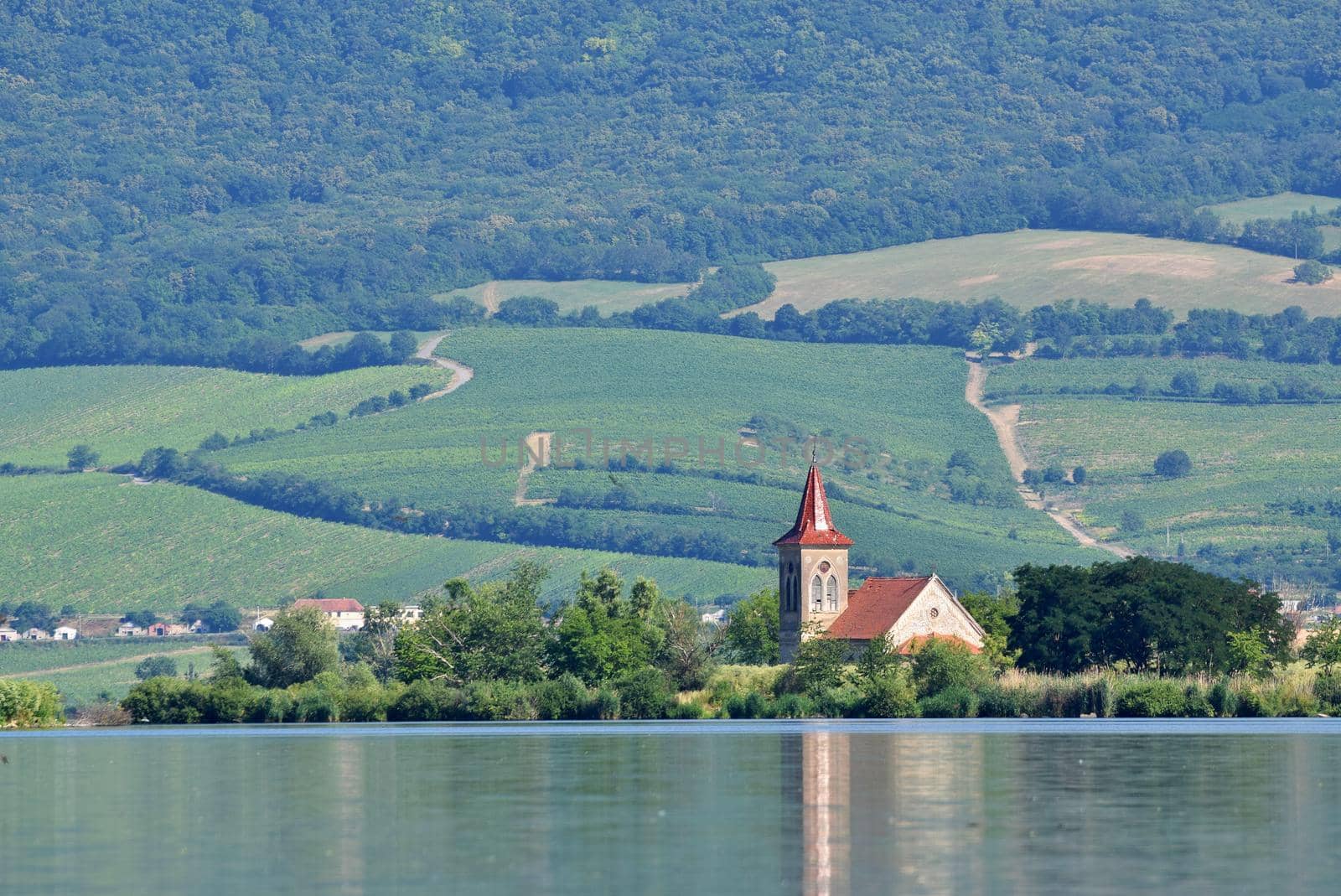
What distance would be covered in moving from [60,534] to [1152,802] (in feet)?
495

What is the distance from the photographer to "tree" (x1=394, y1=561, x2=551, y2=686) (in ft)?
289

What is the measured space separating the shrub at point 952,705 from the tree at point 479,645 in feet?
49.2

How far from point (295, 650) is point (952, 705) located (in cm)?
2622

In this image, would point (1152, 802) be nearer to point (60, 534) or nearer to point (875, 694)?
point (875, 694)

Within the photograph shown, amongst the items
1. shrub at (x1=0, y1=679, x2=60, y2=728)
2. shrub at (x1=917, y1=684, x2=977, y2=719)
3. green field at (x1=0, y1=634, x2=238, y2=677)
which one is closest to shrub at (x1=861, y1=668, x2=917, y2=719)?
shrub at (x1=917, y1=684, x2=977, y2=719)

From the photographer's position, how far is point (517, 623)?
8881 cm

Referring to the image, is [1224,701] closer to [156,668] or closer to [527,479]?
[156,668]

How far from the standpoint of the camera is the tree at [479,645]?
88000mm

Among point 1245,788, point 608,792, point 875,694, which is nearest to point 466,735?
point 875,694

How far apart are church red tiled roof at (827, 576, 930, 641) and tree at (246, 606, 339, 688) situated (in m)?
21.8

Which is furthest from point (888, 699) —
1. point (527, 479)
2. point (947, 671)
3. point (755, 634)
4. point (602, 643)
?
point (527, 479)

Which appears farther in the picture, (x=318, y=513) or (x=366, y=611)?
(x=318, y=513)

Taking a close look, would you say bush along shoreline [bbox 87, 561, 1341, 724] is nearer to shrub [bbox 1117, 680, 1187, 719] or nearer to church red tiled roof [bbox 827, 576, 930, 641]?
shrub [bbox 1117, 680, 1187, 719]

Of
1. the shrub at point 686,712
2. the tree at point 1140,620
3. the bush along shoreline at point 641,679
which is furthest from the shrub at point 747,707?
the tree at point 1140,620
